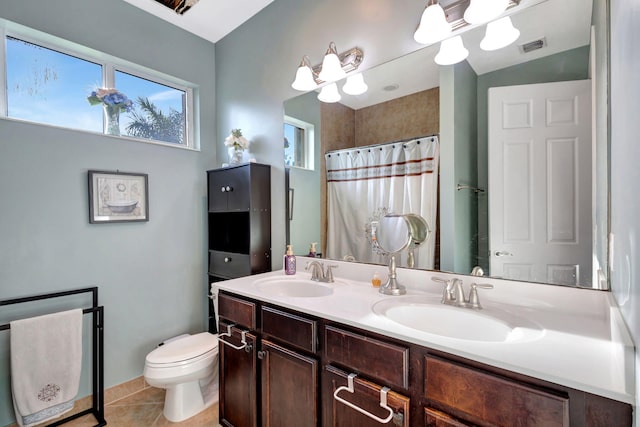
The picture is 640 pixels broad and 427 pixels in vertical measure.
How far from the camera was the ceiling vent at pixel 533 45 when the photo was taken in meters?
1.16

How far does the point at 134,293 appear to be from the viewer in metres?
2.17

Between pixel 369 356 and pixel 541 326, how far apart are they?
1.83 feet

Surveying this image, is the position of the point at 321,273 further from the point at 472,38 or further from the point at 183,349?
the point at 472,38

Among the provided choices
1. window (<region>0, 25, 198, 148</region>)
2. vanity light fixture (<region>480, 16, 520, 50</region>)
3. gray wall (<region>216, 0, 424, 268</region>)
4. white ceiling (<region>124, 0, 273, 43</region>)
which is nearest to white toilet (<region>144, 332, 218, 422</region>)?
gray wall (<region>216, 0, 424, 268</region>)

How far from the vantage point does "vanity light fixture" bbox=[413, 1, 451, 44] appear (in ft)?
4.30

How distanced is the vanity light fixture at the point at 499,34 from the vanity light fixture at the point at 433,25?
17cm

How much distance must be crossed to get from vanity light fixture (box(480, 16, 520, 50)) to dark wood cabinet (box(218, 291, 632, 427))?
4.13 ft

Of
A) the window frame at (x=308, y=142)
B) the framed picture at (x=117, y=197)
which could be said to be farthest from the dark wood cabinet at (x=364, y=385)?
the framed picture at (x=117, y=197)

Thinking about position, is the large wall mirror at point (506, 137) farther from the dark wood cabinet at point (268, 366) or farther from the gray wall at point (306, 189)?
the dark wood cabinet at point (268, 366)

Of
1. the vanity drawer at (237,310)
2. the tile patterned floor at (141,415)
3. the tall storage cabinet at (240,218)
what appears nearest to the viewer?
the vanity drawer at (237,310)

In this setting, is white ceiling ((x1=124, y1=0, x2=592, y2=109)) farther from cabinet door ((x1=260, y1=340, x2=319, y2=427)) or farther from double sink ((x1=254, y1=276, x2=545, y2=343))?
cabinet door ((x1=260, y1=340, x2=319, y2=427))

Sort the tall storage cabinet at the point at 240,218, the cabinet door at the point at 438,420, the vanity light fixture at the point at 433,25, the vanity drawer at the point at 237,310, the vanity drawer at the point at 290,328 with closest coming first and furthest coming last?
the cabinet door at the point at 438,420 → the vanity drawer at the point at 290,328 → the vanity light fixture at the point at 433,25 → the vanity drawer at the point at 237,310 → the tall storage cabinet at the point at 240,218

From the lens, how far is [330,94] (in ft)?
6.02

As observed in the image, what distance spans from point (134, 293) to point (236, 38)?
2.18 m
